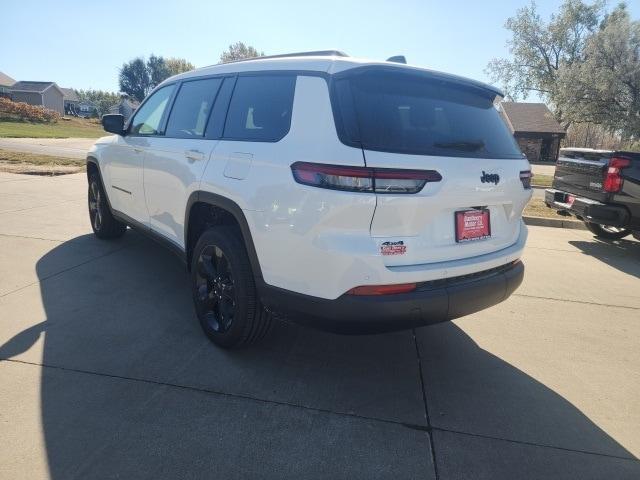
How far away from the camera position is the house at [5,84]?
233 feet

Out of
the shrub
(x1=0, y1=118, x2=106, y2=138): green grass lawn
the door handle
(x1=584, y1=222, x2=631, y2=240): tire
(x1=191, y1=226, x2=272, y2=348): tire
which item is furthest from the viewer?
the shrub

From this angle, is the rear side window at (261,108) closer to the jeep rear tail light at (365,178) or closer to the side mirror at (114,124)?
the jeep rear tail light at (365,178)

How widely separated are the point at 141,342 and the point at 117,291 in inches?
43.1

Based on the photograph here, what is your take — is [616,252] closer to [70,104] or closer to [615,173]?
[615,173]

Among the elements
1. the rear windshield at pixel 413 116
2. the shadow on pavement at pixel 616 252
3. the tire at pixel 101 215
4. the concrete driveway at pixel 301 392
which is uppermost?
the rear windshield at pixel 413 116

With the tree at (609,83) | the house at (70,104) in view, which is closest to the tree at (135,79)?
the house at (70,104)

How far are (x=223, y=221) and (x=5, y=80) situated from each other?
8940 centimetres

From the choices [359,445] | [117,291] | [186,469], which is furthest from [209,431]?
[117,291]

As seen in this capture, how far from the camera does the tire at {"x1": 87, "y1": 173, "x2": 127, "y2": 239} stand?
5.61 metres

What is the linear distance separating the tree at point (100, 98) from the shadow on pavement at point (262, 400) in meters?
94.2

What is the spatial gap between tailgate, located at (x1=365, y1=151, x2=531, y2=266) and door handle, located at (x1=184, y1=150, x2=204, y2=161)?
1.44 metres

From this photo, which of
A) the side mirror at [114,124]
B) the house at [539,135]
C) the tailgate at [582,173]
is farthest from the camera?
the house at [539,135]

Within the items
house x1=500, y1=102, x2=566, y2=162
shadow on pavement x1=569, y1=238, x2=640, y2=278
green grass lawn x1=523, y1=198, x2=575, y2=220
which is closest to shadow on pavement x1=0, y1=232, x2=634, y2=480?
shadow on pavement x1=569, y1=238, x2=640, y2=278

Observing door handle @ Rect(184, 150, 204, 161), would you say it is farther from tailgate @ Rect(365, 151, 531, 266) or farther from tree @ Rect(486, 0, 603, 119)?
tree @ Rect(486, 0, 603, 119)
